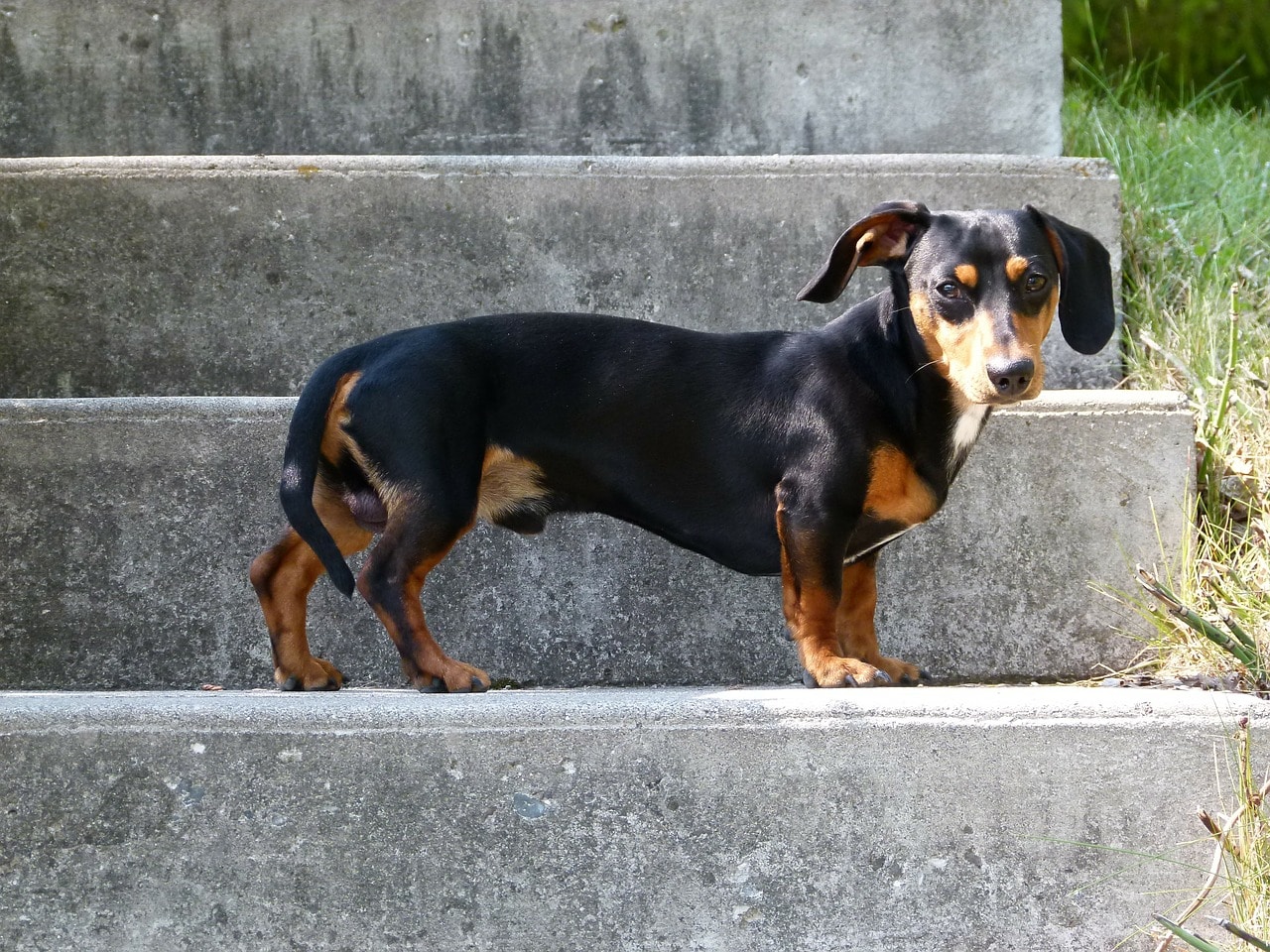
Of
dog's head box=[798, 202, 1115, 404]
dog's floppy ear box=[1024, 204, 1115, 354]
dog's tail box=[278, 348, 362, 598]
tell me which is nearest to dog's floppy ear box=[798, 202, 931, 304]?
dog's head box=[798, 202, 1115, 404]

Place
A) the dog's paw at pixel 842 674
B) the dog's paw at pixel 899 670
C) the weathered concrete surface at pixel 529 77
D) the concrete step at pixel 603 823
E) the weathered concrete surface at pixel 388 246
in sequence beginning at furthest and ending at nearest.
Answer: the weathered concrete surface at pixel 529 77 → the weathered concrete surface at pixel 388 246 → the dog's paw at pixel 899 670 → the dog's paw at pixel 842 674 → the concrete step at pixel 603 823

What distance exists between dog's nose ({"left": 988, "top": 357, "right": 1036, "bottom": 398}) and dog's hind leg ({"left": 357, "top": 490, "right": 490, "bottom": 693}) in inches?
A: 41.3

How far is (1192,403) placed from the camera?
343 cm

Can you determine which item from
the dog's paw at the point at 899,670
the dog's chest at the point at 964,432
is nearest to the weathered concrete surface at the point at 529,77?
the dog's chest at the point at 964,432

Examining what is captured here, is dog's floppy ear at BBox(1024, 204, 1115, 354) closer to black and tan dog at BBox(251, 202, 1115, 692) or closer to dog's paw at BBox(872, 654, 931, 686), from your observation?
black and tan dog at BBox(251, 202, 1115, 692)

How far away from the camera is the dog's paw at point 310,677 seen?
276cm

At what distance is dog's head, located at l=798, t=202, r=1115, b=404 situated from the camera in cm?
254

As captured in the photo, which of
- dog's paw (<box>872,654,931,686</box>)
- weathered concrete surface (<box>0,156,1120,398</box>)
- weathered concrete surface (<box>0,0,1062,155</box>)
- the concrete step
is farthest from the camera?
weathered concrete surface (<box>0,0,1062,155</box>)

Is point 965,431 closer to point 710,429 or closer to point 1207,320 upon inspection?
point 710,429

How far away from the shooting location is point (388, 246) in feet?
11.7

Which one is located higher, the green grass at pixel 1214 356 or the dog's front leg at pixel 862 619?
the green grass at pixel 1214 356

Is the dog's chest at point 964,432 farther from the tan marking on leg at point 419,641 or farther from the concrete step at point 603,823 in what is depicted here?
the tan marking on leg at point 419,641

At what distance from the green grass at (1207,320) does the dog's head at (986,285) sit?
62cm

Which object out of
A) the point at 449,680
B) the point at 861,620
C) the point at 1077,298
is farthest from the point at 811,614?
the point at 1077,298
